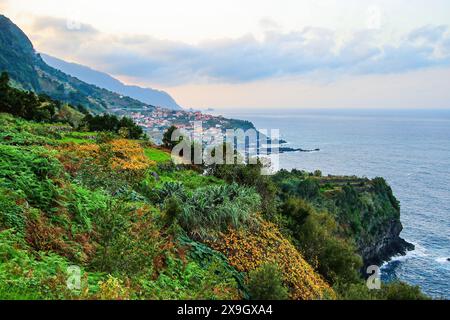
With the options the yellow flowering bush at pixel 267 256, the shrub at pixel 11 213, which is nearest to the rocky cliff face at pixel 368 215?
the yellow flowering bush at pixel 267 256

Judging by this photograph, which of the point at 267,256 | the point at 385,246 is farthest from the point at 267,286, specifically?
the point at 385,246

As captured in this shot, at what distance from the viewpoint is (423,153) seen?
13038 centimetres

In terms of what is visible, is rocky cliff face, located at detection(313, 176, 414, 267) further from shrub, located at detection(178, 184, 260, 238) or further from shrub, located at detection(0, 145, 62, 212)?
shrub, located at detection(0, 145, 62, 212)

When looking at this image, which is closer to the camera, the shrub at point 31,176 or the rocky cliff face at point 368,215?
the shrub at point 31,176

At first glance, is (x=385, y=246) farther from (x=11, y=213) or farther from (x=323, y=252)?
(x=11, y=213)

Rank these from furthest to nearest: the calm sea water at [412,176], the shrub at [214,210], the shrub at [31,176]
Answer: the calm sea water at [412,176]
the shrub at [214,210]
the shrub at [31,176]

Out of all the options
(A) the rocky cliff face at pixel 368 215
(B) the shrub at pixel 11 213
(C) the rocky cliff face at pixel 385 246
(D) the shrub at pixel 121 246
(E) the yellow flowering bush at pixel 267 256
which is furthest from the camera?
(A) the rocky cliff face at pixel 368 215

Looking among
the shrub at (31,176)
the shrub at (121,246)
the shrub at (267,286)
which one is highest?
the shrub at (31,176)

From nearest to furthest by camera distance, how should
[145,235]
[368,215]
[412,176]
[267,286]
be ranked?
[145,235], [267,286], [368,215], [412,176]

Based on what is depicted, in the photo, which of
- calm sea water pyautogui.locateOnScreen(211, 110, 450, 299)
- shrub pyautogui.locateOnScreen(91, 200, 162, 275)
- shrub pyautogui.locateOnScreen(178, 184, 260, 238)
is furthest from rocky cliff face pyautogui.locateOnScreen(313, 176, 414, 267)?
shrub pyautogui.locateOnScreen(91, 200, 162, 275)

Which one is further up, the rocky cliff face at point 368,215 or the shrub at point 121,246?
the shrub at point 121,246

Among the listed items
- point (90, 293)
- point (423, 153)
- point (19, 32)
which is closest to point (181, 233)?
point (90, 293)

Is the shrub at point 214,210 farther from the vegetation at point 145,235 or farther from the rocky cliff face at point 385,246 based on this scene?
the rocky cliff face at point 385,246

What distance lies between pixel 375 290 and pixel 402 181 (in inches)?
3226
